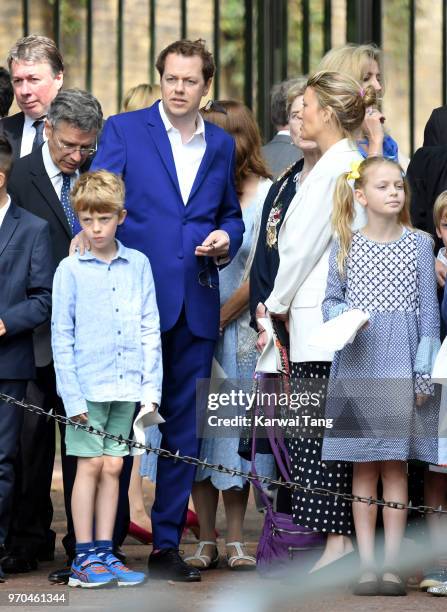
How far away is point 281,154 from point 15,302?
1963mm

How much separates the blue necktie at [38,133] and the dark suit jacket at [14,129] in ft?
0.23

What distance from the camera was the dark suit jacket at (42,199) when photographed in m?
6.34

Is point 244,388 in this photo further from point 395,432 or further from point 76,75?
point 76,75

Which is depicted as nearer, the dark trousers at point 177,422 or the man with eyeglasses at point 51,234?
the dark trousers at point 177,422

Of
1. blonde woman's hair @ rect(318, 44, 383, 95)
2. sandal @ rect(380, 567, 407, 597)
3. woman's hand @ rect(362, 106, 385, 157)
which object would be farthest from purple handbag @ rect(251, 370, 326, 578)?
blonde woman's hair @ rect(318, 44, 383, 95)

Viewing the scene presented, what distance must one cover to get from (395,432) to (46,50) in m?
2.41

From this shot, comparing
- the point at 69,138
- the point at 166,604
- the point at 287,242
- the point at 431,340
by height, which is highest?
the point at 69,138

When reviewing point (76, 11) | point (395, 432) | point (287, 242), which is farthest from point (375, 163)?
point (76, 11)

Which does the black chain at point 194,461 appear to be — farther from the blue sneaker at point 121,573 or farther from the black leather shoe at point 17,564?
the black leather shoe at point 17,564

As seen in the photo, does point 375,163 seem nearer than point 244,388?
Yes

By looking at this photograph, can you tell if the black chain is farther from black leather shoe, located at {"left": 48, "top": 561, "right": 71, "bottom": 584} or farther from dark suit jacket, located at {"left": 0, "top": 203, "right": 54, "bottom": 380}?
black leather shoe, located at {"left": 48, "top": 561, "right": 71, "bottom": 584}

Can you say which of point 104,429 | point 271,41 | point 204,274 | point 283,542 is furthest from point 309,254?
point 271,41

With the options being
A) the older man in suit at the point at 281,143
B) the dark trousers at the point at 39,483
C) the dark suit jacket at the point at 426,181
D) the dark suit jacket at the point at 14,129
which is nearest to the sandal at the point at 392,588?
the dark trousers at the point at 39,483

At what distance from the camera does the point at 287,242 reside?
5969 millimetres
